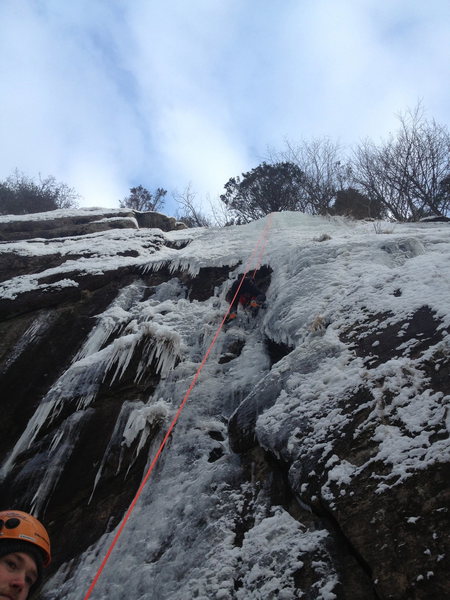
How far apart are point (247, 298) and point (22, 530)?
4653 mm

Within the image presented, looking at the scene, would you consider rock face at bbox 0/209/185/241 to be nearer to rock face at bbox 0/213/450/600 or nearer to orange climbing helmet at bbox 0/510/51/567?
rock face at bbox 0/213/450/600

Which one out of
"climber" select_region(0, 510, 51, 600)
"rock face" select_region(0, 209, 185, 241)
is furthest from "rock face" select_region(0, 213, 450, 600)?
"rock face" select_region(0, 209, 185, 241)

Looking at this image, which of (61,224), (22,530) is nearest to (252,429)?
(22,530)

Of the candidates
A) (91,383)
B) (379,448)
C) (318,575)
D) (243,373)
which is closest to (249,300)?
(243,373)

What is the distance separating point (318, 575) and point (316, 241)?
18.8 ft

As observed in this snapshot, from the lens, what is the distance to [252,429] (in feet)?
11.5

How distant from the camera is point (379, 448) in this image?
2.44 metres

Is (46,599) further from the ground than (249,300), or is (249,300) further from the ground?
(249,300)

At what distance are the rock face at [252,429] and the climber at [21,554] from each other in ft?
2.81

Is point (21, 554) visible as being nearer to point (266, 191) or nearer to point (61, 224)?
point (61, 224)

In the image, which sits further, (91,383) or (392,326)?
(91,383)

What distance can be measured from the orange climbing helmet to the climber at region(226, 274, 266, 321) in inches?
161

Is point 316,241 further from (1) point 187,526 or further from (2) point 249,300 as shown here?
(1) point 187,526

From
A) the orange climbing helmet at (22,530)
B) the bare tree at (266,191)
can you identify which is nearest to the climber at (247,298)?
the orange climbing helmet at (22,530)
